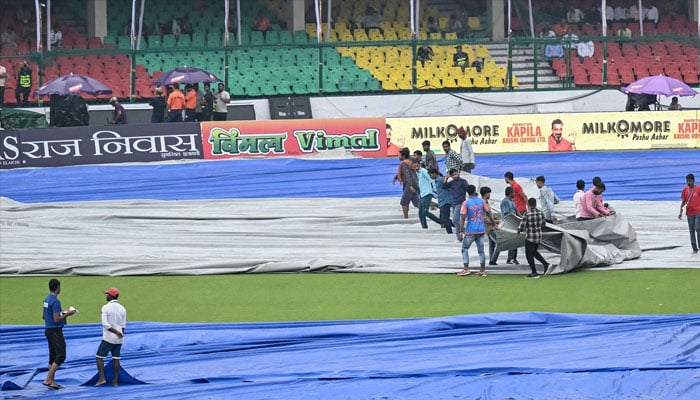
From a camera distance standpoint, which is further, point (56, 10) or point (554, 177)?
point (56, 10)

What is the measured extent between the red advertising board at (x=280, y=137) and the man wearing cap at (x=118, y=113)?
9.60 feet

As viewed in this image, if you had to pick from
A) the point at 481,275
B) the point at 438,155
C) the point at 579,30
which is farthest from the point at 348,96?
the point at 481,275

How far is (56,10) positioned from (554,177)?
77.7 ft

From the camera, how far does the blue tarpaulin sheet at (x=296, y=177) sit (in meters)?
28.0

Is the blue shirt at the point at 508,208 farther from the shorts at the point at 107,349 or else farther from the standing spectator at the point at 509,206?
the shorts at the point at 107,349

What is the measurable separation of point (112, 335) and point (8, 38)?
31.1 metres

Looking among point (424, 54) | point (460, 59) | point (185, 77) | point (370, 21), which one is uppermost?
point (370, 21)

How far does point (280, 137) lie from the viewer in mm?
32219

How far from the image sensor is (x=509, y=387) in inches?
516

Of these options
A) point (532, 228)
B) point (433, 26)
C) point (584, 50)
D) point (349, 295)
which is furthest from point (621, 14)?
point (349, 295)

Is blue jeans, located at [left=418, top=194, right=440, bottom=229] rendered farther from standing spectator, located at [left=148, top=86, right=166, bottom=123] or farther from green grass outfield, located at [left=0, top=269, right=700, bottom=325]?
standing spectator, located at [left=148, top=86, right=166, bottom=123]

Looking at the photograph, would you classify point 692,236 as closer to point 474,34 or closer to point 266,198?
point 266,198

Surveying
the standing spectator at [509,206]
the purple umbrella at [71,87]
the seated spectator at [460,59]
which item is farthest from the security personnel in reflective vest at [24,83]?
the standing spectator at [509,206]

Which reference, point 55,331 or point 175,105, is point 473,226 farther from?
point 175,105
